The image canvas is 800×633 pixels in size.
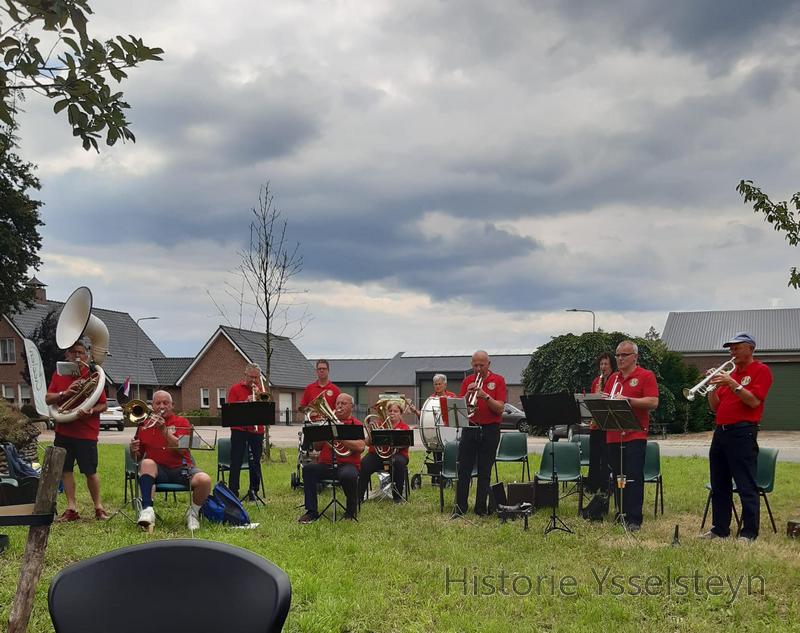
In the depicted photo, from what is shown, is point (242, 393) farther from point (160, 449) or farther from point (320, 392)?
point (160, 449)

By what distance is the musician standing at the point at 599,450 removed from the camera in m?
10.8

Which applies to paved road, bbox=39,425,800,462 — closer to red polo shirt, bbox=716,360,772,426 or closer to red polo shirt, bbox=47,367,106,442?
red polo shirt, bbox=716,360,772,426

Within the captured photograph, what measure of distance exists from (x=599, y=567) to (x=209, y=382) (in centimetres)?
4473

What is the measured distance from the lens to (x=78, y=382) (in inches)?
357

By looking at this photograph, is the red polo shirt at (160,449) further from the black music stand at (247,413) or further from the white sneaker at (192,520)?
the black music stand at (247,413)

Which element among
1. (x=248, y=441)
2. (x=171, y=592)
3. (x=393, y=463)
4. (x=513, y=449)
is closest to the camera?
(x=171, y=592)

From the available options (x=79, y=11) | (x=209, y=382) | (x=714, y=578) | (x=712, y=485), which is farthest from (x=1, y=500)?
(x=209, y=382)

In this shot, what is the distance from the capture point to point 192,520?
8789 mm

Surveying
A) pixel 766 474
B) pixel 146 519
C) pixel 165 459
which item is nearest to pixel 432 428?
pixel 165 459

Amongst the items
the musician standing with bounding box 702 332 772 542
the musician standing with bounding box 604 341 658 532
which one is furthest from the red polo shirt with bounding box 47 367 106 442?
the musician standing with bounding box 702 332 772 542

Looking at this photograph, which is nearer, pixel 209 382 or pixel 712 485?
pixel 712 485

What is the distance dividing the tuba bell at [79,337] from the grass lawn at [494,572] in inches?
52.7

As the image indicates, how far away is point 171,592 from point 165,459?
7076mm

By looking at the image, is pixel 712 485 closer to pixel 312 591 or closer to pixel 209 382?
pixel 312 591
